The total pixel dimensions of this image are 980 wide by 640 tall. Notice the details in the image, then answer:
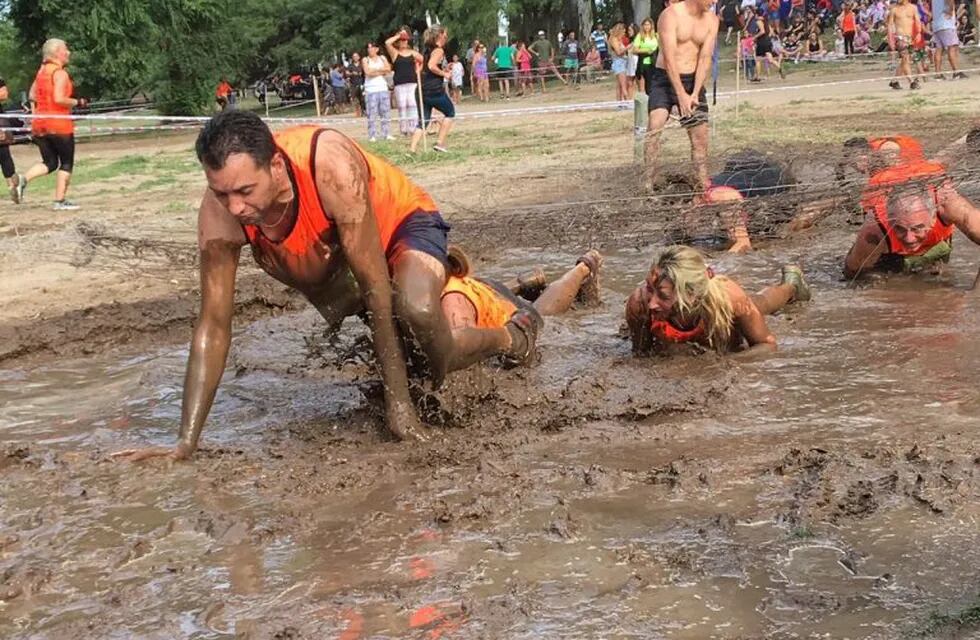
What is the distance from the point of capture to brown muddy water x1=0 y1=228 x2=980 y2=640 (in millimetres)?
3146

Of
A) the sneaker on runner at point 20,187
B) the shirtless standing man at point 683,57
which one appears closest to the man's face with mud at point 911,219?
the shirtless standing man at point 683,57

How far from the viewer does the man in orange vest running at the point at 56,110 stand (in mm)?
11461

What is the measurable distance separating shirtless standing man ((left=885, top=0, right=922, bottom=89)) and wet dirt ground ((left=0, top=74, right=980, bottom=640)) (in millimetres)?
13904

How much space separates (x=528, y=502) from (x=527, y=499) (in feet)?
0.09

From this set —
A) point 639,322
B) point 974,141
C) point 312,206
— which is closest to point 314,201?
point 312,206

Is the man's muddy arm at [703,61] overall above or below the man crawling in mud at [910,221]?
above

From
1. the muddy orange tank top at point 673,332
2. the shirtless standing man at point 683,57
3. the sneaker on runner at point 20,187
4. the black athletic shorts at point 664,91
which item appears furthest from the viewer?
the sneaker on runner at point 20,187

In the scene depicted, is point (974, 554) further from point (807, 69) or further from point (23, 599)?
point (807, 69)

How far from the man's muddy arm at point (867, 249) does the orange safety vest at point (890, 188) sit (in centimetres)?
6

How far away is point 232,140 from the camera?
12.1 feet

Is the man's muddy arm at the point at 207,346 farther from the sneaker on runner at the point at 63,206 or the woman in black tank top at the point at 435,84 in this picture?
the woman in black tank top at the point at 435,84

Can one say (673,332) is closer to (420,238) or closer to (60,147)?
(420,238)

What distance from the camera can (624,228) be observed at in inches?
315

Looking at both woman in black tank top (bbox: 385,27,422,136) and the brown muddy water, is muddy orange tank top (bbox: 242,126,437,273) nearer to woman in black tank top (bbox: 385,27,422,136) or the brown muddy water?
the brown muddy water
